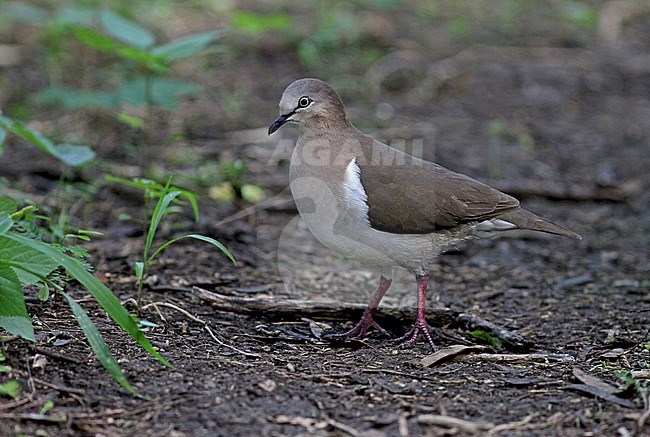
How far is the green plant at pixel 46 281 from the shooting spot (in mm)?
3387

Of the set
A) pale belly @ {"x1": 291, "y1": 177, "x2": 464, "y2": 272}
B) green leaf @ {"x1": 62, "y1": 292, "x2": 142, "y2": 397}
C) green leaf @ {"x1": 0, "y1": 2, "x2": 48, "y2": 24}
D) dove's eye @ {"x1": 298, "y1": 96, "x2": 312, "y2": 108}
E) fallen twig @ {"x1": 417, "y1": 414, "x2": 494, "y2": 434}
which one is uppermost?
dove's eye @ {"x1": 298, "y1": 96, "x2": 312, "y2": 108}

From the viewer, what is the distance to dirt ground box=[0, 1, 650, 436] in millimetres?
3422

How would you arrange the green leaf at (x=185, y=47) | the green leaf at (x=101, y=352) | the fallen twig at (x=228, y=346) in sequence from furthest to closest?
the green leaf at (x=185, y=47) → the fallen twig at (x=228, y=346) → the green leaf at (x=101, y=352)

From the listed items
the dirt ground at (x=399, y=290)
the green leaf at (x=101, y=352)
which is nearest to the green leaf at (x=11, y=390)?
the dirt ground at (x=399, y=290)

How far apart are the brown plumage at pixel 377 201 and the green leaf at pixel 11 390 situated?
6.29 ft

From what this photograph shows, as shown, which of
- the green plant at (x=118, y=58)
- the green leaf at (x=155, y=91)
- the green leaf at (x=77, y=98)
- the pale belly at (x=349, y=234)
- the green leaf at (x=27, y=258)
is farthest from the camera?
the green leaf at (x=77, y=98)

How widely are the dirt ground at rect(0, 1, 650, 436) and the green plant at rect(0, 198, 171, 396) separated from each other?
0.19 m

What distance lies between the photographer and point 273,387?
3.61m

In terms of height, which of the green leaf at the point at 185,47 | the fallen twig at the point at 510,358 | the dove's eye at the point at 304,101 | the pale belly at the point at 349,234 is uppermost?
the green leaf at the point at 185,47

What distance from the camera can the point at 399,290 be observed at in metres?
5.77

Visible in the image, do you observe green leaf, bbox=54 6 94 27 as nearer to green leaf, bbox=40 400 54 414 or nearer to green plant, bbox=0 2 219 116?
green plant, bbox=0 2 219 116

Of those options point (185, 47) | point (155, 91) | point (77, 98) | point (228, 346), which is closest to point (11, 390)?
point (228, 346)

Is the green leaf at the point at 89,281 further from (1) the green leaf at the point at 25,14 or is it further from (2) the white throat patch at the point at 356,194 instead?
(1) the green leaf at the point at 25,14

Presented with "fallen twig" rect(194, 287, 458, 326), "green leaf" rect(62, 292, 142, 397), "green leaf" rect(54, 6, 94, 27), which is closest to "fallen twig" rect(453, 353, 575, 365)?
"fallen twig" rect(194, 287, 458, 326)
